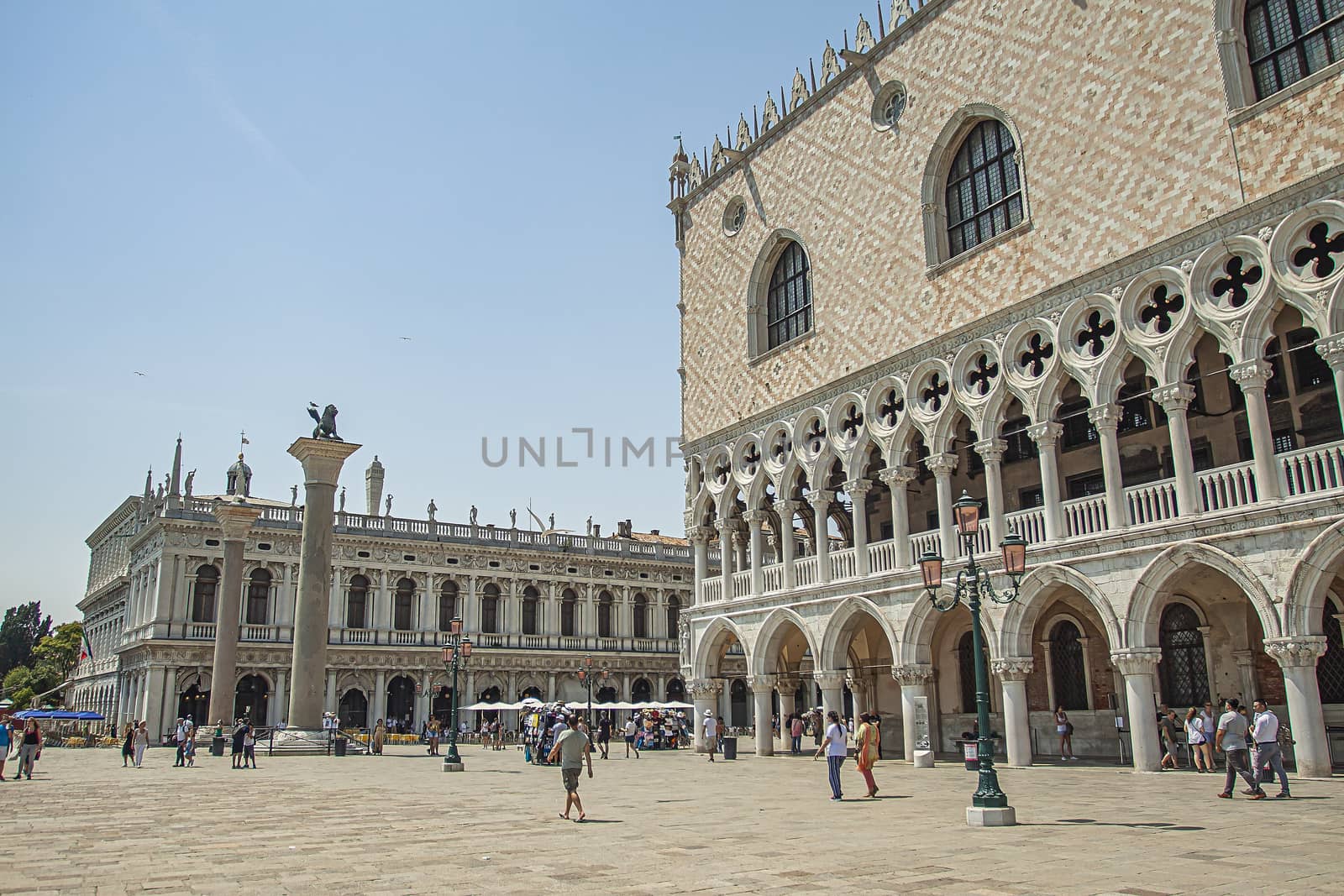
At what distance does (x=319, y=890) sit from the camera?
8.00 m

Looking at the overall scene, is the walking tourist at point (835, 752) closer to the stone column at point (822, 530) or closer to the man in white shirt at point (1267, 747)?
the man in white shirt at point (1267, 747)

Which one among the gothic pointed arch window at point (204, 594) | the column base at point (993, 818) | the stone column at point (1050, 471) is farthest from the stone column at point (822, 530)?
the gothic pointed arch window at point (204, 594)

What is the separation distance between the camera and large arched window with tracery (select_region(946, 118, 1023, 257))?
23.1 metres

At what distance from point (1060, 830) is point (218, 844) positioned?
343 inches

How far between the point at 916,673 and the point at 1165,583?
20.2ft

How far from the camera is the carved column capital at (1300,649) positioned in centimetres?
1644

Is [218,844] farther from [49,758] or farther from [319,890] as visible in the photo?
[49,758]

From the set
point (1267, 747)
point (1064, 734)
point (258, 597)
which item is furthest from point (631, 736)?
point (258, 597)

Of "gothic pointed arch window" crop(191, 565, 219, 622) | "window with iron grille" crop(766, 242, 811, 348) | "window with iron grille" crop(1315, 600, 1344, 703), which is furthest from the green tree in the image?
"window with iron grille" crop(1315, 600, 1344, 703)

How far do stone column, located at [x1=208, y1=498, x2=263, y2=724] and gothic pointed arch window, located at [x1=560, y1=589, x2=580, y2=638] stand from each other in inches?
795

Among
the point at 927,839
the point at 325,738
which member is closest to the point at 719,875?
the point at 927,839

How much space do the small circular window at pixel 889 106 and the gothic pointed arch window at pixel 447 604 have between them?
33231 mm

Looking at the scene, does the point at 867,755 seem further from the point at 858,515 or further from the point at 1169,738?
the point at 858,515

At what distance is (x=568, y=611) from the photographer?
54938 mm
